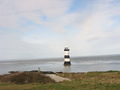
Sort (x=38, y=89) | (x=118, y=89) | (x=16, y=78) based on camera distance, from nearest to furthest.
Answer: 1. (x=118, y=89)
2. (x=38, y=89)
3. (x=16, y=78)

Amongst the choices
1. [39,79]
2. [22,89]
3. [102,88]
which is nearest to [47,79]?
[39,79]

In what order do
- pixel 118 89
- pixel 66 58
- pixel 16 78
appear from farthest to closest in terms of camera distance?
pixel 66 58 < pixel 16 78 < pixel 118 89

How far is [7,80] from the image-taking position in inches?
1192

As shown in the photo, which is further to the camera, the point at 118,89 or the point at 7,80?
the point at 7,80

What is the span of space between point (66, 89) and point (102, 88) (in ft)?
10.8

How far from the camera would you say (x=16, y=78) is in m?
29.5

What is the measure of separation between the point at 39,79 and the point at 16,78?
9.57 feet

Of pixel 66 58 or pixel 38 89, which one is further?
pixel 66 58

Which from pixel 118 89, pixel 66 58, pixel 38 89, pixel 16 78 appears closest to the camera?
pixel 118 89

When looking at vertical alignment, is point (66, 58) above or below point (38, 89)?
above

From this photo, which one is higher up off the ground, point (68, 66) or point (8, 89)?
point (68, 66)

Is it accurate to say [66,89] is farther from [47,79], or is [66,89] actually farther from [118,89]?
[47,79]

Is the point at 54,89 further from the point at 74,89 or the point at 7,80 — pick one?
the point at 7,80

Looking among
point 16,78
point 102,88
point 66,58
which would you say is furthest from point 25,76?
point 66,58
